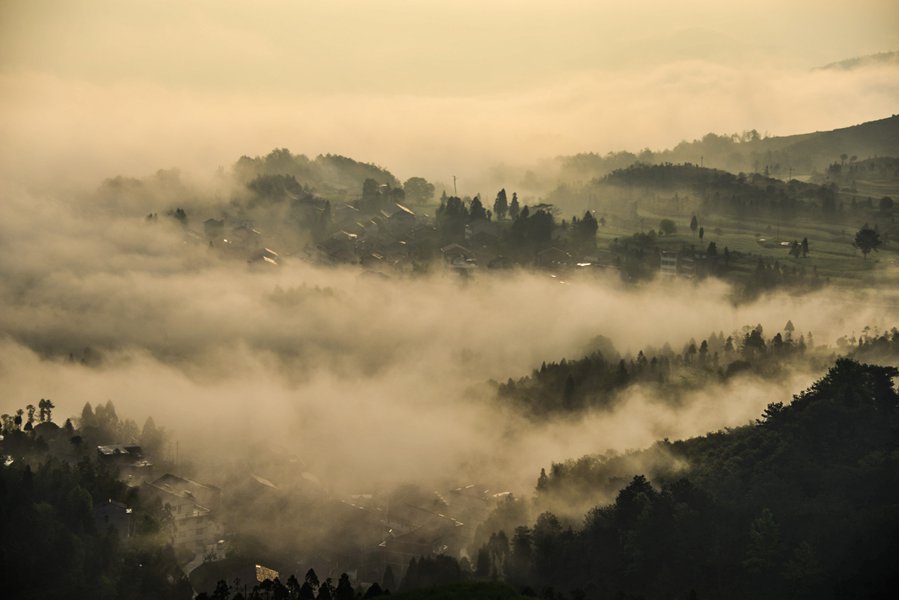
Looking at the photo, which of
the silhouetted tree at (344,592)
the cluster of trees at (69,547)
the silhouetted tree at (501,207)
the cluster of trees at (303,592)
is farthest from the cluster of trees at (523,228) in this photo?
the silhouetted tree at (344,592)

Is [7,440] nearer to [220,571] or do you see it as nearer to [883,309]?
[220,571]

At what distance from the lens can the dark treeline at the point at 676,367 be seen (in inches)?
4195

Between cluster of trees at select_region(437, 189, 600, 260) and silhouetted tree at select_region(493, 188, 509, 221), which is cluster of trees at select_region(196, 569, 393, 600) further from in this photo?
silhouetted tree at select_region(493, 188, 509, 221)

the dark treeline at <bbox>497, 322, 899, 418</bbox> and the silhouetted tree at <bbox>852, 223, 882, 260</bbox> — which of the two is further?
the silhouetted tree at <bbox>852, 223, 882, 260</bbox>

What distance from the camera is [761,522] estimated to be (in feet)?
249

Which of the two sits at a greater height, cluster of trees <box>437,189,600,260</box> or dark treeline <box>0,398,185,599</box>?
cluster of trees <box>437,189,600,260</box>

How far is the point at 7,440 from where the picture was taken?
101500mm

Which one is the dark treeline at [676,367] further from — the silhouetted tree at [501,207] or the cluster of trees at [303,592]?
the silhouetted tree at [501,207]

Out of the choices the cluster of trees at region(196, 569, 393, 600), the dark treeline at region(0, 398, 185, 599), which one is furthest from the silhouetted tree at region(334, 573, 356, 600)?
the dark treeline at region(0, 398, 185, 599)

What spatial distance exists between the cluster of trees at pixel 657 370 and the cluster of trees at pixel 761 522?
62.5ft

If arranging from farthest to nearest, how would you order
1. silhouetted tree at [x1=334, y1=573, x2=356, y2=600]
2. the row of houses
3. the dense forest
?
the row of houses
silhouetted tree at [x1=334, y1=573, x2=356, y2=600]
the dense forest

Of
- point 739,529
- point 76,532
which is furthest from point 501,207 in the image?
point 739,529

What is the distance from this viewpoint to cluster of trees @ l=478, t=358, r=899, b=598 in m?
72.5

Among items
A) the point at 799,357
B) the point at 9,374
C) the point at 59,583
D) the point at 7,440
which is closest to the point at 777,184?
the point at 799,357
